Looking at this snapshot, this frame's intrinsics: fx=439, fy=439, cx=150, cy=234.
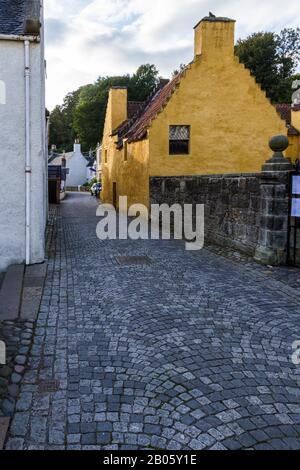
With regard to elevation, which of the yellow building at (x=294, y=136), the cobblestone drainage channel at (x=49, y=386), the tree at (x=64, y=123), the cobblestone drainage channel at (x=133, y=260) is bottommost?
the cobblestone drainage channel at (x=49, y=386)

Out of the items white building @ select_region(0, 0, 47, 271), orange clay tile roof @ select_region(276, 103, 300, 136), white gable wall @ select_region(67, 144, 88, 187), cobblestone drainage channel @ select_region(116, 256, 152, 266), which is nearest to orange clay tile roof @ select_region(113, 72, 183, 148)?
orange clay tile roof @ select_region(276, 103, 300, 136)

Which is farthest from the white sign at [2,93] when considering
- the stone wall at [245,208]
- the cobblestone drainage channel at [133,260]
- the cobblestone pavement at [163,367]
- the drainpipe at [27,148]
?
the stone wall at [245,208]

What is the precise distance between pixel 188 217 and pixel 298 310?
7832mm

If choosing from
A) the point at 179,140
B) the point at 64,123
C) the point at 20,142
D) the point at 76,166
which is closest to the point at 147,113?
the point at 179,140

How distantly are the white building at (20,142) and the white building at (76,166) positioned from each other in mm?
60437

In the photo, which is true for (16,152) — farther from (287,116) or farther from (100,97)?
(100,97)

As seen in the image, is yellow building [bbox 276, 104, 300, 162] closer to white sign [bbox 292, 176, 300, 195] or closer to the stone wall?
the stone wall

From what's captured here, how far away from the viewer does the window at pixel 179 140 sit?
19.3 m

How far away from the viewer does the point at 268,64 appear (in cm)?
4172

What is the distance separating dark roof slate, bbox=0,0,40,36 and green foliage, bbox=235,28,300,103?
1296 inches

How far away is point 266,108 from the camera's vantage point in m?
20.2

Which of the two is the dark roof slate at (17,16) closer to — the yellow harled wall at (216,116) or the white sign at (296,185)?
the white sign at (296,185)

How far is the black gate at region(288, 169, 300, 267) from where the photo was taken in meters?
8.76

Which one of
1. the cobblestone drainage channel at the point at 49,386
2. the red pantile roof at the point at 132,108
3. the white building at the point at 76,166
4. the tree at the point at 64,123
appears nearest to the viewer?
the cobblestone drainage channel at the point at 49,386
